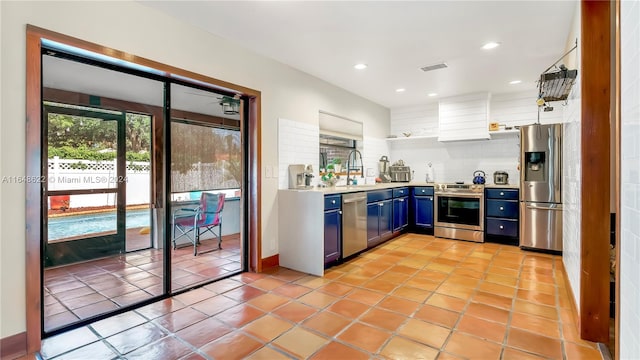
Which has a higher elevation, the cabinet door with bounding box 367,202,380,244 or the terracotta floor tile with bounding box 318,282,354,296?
the cabinet door with bounding box 367,202,380,244

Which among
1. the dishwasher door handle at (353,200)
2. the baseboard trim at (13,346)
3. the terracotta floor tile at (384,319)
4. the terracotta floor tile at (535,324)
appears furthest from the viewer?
the dishwasher door handle at (353,200)

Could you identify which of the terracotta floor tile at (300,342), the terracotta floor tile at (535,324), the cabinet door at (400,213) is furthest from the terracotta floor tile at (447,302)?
the cabinet door at (400,213)

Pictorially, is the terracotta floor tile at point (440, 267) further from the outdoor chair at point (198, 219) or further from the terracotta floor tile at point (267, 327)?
the outdoor chair at point (198, 219)

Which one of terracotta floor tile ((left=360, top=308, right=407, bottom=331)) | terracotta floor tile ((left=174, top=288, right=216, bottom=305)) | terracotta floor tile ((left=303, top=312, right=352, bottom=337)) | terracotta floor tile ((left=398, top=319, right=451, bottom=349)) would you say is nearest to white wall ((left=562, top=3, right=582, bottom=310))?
terracotta floor tile ((left=398, top=319, right=451, bottom=349))

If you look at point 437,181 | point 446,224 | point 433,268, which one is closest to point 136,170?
point 433,268

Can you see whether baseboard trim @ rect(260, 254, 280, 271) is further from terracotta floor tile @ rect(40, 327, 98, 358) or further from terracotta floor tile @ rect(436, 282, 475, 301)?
terracotta floor tile @ rect(436, 282, 475, 301)

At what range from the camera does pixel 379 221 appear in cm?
462

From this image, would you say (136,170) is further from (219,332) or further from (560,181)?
(560,181)

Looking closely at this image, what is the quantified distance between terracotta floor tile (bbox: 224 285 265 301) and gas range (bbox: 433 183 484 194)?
12.0 ft

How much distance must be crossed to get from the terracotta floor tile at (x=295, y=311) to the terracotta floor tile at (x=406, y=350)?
0.71 metres

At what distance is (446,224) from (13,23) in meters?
5.51

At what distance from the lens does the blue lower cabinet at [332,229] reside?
3498 mm

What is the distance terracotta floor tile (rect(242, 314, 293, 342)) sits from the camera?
2162mm

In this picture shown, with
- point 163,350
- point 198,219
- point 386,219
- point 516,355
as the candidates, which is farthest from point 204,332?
point 386,219
